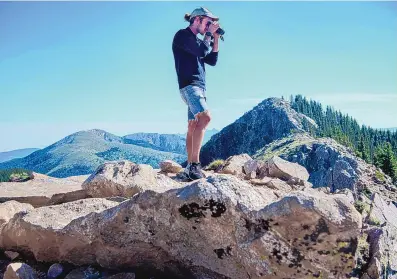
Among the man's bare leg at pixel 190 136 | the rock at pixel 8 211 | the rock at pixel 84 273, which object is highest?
the man's bare leg at pixel 190 136

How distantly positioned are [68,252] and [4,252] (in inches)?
69.0

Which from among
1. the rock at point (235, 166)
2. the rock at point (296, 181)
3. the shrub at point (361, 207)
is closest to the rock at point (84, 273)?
the shrub at point (361, 207)

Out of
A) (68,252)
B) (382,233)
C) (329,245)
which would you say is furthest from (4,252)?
(382,233)

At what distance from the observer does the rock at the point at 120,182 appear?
8.73 metres

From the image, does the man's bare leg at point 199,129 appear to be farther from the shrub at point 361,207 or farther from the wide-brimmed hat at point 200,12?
the shrub at point 361,207

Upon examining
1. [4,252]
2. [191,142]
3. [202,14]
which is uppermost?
[202,14]

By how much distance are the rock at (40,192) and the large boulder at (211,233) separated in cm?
234

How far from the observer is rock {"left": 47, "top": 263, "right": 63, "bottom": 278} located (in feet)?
20.2

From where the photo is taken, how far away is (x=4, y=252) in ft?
23.2

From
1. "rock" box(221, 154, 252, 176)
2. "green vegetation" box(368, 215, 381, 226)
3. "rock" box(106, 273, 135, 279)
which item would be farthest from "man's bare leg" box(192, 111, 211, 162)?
"green vegetation" box(368, 215, 381, 226)

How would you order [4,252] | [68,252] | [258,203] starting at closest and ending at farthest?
[258,203], [68,252], [4,252]

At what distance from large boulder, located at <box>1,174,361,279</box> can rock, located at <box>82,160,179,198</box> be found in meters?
1.75

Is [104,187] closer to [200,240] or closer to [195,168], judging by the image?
[195,168]

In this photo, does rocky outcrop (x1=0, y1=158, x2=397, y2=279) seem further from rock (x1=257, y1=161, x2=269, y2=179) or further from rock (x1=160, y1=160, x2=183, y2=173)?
rock (x1=160, y1=160, x2=183, y2=173)
